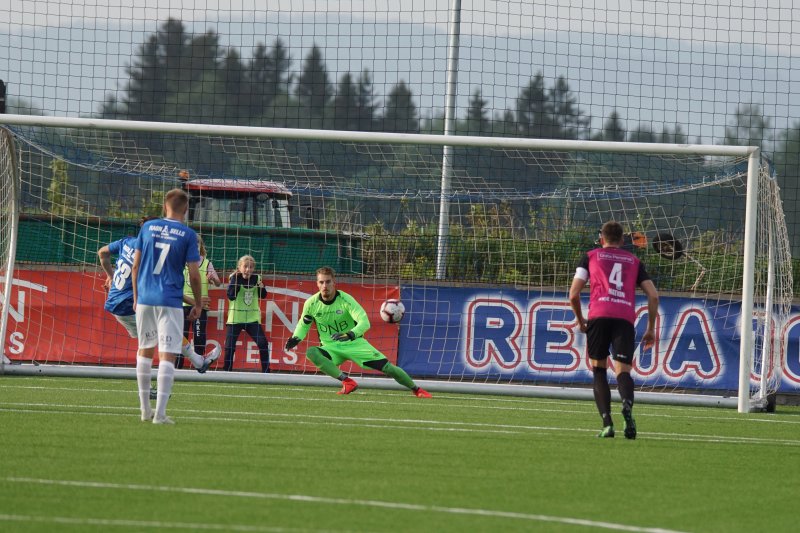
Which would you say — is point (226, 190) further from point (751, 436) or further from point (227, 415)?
point (751, 436)

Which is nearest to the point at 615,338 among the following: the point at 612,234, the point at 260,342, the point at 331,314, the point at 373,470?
the point at 612,234

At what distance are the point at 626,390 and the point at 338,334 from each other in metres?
5.40

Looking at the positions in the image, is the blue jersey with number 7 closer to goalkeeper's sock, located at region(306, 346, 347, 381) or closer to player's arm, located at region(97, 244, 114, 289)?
player's arm, located at region(97, 244, 114, 289)

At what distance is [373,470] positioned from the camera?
7.93m

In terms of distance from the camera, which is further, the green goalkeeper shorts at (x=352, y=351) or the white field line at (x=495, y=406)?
the green goalkeeper shorts at (x=352, y=351)

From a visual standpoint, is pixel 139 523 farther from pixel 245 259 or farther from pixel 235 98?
pixel 235 98

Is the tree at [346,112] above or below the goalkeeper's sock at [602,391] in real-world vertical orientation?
above

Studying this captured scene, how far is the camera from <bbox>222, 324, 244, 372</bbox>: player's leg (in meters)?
17.9

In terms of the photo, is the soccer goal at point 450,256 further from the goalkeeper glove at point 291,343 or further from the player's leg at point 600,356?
the player's leg at point 600,356

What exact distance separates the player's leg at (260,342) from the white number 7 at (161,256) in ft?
24.1

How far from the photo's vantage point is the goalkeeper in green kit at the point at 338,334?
49.7 ft

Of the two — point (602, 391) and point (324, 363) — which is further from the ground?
point (602, 391)

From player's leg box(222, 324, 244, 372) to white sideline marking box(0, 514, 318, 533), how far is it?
11960mm

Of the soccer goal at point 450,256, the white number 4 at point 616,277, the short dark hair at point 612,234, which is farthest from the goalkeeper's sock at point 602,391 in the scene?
the soccer goal at point 450,256
